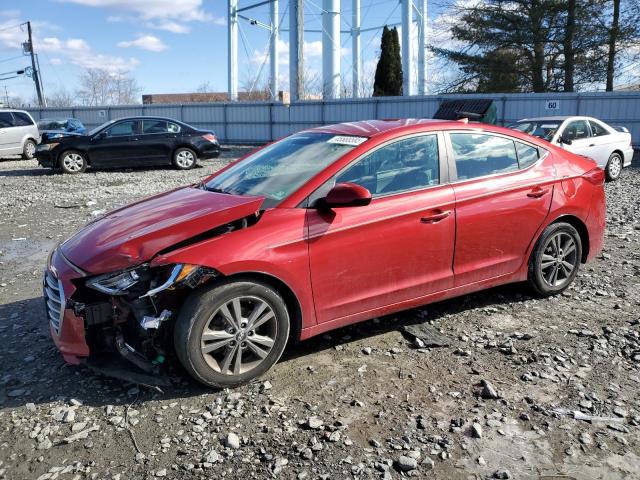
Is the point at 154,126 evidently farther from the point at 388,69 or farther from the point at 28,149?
the point at 388,69

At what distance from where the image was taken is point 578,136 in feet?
39.8

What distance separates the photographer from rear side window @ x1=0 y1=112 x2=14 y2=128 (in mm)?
18125

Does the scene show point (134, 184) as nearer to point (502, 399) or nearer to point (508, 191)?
point (508, 191)

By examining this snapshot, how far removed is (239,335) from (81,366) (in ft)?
4.12

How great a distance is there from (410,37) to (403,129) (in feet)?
104

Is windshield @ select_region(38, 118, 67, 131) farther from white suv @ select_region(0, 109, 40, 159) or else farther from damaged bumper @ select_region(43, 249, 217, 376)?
damaged bumper @ select_region(43, 249, 217, 376)

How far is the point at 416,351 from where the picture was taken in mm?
4070

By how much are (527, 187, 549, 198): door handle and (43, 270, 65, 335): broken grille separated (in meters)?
3.60

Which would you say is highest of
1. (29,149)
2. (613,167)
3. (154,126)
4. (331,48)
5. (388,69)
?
(331,48)

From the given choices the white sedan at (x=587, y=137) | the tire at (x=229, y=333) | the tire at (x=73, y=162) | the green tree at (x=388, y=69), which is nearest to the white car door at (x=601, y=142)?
the white sedan at (x=587, y=137)

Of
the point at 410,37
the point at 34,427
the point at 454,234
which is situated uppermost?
the point at 410,37

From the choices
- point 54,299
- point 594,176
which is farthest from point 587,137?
point 54,299

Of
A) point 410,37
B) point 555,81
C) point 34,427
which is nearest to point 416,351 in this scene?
point 34,427

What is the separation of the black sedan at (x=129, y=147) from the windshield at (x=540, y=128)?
9098 millimetres
